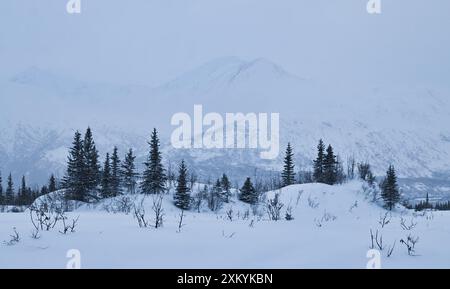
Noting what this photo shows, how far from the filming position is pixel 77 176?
165ft

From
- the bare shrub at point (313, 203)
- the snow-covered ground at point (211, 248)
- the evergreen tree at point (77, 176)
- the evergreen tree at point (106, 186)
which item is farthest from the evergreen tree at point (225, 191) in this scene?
the snow-covered ground at point (211, 248)

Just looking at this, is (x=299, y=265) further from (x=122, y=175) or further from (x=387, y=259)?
(x=122, y=175)

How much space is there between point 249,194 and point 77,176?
21283 mm

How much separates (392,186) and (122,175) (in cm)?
3741

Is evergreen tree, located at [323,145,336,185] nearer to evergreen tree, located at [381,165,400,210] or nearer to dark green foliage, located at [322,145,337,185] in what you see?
dark green foliage, located at [322,145,337,185]

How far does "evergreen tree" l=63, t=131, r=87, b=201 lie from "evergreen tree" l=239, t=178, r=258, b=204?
19.8 meters

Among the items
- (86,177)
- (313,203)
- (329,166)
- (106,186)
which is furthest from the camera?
(329,166)

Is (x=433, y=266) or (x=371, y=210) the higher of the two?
(x=433, y=266)

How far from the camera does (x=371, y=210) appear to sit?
161 ft

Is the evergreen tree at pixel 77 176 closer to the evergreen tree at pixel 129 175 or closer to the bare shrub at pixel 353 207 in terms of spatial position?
the evergreen tree at pixel 129 175

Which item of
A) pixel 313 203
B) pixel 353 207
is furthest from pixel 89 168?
pixel 353 207

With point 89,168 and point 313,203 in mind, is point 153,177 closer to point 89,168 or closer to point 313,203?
point 89,168

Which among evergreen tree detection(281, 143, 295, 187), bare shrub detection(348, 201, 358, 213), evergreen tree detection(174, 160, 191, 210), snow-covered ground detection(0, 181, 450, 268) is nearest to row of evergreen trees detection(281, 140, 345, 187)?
evergreen tree detection(281, 143, 295, 187)
